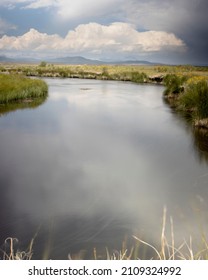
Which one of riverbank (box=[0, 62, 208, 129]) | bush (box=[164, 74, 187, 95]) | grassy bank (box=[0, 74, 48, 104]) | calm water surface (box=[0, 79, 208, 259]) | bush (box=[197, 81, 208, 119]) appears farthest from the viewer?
bush (box=[164, 74, 187, 95])

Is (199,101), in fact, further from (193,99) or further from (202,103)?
(193,99)

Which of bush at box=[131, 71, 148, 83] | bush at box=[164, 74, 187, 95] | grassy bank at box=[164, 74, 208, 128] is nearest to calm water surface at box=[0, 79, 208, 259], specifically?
grassy bank at box=[164, 74, 208, 128]

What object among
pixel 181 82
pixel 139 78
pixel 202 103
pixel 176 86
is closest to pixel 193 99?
pixel 202 103

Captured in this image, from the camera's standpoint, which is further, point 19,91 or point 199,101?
point 19,91

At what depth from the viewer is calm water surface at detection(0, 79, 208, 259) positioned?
191cm

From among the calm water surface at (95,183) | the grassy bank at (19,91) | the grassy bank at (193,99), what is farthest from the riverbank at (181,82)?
the grassy bank at (19,91)

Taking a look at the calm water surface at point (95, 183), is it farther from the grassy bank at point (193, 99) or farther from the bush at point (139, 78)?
the bush at point (139, 78)

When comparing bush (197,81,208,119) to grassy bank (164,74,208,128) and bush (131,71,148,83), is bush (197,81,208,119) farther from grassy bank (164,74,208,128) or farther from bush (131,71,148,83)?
bush (131,71,148,83)

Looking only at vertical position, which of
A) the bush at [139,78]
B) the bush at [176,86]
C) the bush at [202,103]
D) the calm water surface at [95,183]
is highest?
the bush at [139,78]

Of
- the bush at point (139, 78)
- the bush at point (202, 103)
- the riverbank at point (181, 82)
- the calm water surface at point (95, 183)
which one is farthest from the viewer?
the bush at point (139, 78)

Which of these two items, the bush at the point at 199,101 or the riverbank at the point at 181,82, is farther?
Answer: the riverbank at the point at 181,82

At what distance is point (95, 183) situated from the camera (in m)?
2.64

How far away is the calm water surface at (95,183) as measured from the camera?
1.91 m

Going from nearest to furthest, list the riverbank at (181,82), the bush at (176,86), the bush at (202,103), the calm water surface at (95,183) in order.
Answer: the calm water surface at (95,183)
the bush at (202,103)
the riverbank at (181,82)
the bush at (176,86)
